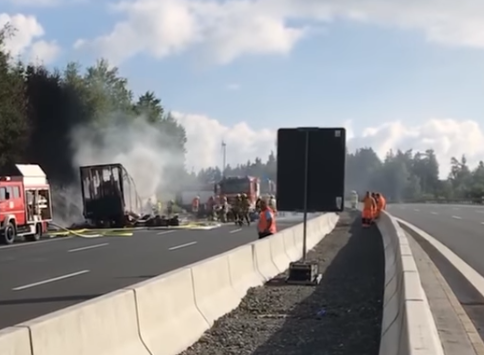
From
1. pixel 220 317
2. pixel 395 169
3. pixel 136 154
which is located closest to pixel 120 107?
pixel 136 154

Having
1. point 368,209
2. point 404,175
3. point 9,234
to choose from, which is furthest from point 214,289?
point 404,175

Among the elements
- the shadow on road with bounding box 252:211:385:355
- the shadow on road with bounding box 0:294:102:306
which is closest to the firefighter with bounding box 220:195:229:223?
the shadow on road with bounding box 252:211:385:355

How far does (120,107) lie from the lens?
67.4 metres

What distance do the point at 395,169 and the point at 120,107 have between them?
104121 mm

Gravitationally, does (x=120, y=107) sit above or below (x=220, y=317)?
above

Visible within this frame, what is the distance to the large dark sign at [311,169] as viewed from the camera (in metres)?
15.6

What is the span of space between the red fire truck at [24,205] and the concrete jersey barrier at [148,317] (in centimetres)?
1626

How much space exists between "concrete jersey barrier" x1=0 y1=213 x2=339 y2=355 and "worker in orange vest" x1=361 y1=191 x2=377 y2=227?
79.4ft

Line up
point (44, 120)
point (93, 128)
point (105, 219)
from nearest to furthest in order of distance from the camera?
point (105, 219), point (44, 120), point (93, 128)

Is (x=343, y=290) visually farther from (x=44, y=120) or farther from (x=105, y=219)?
(x=44, y=120)

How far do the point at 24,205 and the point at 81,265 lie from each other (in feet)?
36.7

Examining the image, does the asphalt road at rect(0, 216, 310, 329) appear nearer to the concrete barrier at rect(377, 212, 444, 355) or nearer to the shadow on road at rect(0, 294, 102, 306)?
the shadow on road at rect(0, 294, 102, 306)

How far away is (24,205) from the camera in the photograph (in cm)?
3019

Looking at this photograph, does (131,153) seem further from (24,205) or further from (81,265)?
(81,265)
